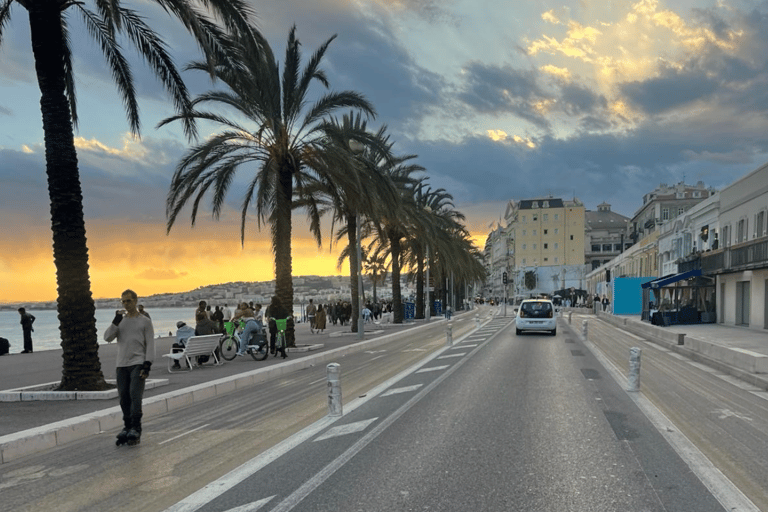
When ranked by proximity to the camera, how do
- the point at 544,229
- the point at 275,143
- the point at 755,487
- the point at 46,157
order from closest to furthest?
1. the point at 755,487
2. the point at 46,157
3. the point at 275,143
4. the point at 544,229

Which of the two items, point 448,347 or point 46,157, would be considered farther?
point 448,347

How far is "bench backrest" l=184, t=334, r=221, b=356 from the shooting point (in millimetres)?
15258

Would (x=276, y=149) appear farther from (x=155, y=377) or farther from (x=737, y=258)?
(x=737, y=258)

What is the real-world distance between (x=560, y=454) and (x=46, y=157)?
10.0 meters

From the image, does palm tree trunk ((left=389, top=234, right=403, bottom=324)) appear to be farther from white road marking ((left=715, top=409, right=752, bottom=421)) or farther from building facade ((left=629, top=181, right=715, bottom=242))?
building facade ((left=629, top=181, right=715, bottom=242))

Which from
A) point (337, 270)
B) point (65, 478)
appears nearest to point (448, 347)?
point (65, 478)

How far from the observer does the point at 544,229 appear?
142 m

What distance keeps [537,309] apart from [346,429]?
2218 cm

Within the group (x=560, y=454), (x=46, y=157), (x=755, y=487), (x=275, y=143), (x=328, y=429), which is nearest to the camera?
(x=755, y=487)

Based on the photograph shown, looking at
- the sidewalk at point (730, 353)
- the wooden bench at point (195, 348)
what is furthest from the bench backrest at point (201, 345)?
the sidewalk at point (730, 353)

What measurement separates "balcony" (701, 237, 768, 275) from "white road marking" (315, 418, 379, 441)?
1046 inches

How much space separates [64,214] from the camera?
11.2m

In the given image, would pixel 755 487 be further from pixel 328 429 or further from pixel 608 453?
pixel 328 429

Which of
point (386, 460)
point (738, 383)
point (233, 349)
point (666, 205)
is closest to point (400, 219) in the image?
point (233, 349)
